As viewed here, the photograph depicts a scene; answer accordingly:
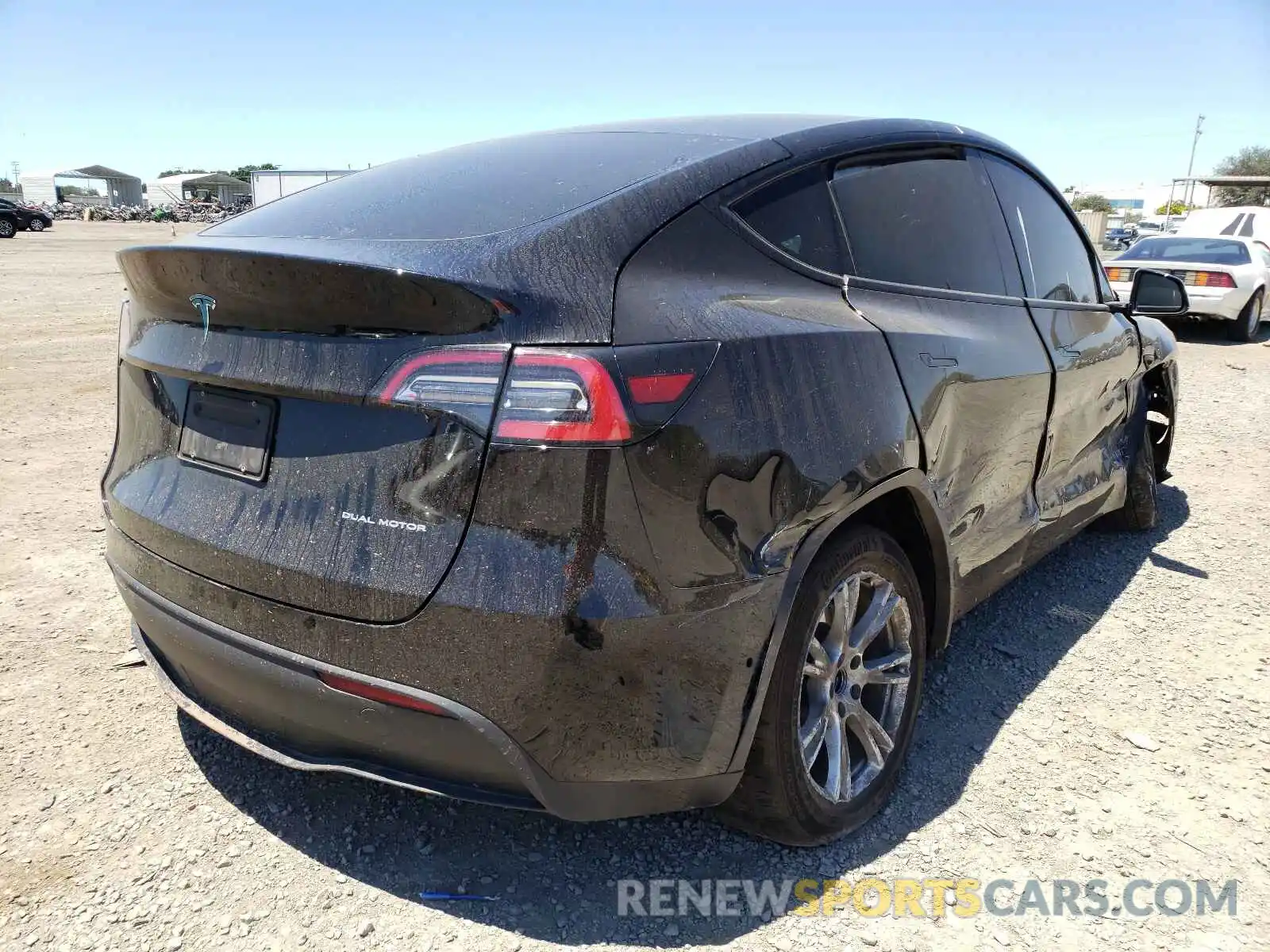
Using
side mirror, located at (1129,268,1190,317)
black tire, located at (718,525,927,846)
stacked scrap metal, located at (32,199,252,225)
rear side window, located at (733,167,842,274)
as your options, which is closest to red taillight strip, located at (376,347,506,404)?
rear side window, located at (733,167,842,274)

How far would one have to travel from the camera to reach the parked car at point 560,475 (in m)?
1.71

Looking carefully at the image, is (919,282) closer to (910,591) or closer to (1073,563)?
(910,591)

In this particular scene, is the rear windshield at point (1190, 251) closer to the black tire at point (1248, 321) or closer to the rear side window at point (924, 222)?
the black tire at point (1248, 321)

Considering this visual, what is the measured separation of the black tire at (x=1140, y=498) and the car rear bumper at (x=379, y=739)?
3394 millimetres

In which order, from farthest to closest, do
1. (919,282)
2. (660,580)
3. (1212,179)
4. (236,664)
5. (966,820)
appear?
(1212,179) < (919,282) < (966,820) < (236,664) < (660,580)

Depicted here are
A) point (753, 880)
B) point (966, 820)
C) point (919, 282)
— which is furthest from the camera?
point (919, 282)

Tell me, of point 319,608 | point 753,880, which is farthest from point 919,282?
point 319,608

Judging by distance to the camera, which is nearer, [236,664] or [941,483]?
[236,664]

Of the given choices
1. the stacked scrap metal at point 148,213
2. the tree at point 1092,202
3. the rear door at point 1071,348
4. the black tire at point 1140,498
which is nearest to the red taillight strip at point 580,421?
the rear door at point 1071,348

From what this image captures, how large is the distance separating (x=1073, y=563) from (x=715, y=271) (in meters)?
3.18

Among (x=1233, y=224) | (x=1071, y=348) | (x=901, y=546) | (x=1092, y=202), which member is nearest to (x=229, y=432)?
A: (x=901, y=546)

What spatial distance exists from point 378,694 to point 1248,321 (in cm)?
1404

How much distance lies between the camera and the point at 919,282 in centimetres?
264

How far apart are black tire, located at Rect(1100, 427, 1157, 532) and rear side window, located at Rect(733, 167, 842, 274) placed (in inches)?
112
